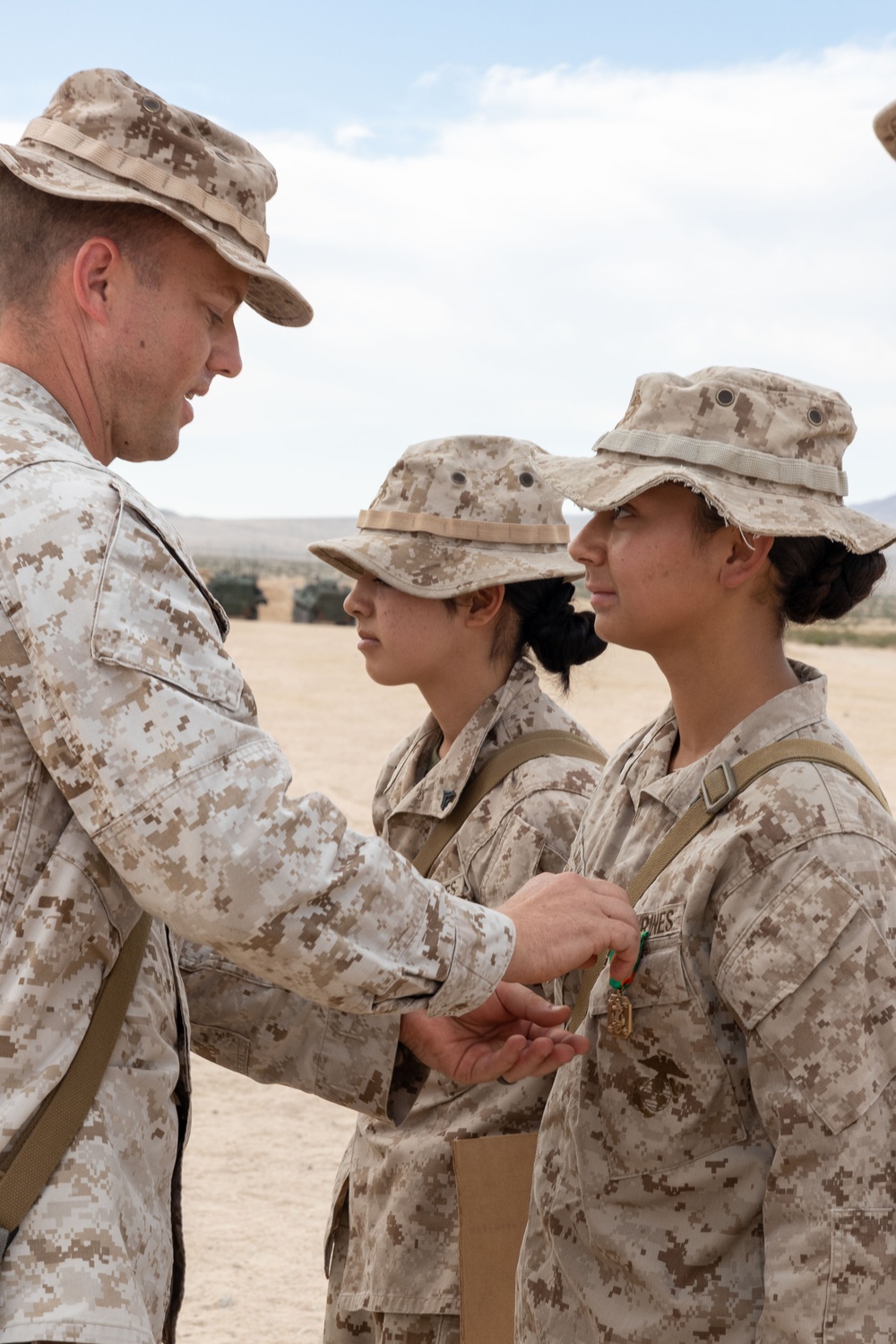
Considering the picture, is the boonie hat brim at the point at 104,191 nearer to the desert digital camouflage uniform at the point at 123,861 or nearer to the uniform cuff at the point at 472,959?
the desert digital camouflage uniform at the point at 123,861

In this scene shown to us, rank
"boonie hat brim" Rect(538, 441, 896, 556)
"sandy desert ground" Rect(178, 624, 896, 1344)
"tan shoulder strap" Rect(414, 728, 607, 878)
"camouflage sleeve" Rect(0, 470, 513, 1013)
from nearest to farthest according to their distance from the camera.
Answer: "camouflage sleeve" Rect(0, 470, 513, 1013)
"boonie hat brim" Rect(538, 441, 896, 556)
"tan shoulder strap" Rect(414, 728, 607, 878)
"sandy desert ground" Rect(178, 624, 896, 1344)

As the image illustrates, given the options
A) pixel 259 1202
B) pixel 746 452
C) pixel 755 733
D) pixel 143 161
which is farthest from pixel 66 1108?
pixel 259 1202

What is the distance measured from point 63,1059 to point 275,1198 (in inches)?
185

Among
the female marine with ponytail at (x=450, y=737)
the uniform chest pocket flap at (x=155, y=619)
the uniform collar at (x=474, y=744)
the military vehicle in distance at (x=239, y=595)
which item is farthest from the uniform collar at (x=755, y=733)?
the military vehicle in distance at (x=239, y=595)

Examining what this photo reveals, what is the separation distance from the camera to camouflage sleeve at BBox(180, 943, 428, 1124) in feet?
9.46

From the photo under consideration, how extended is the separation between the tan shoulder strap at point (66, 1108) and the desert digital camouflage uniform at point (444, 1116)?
125cm

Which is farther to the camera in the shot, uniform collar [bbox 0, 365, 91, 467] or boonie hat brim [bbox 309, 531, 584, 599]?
boonie hat brim [bbox 309, 531, 584, 599]

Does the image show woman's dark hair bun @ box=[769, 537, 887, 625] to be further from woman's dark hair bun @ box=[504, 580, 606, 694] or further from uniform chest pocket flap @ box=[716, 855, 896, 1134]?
woman's dark hair bun @ box=[504, 580, 606, 694]

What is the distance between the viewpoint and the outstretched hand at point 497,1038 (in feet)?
8.82

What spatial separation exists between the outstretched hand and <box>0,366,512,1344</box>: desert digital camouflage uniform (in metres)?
0.50

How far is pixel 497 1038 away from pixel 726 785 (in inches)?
30.1

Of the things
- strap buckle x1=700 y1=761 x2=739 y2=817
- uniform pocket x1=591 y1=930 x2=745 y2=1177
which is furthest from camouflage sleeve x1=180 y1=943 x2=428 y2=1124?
strap buckle x1=700 y1=761 x2=739 y2=817

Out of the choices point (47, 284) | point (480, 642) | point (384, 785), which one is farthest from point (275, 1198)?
point (47, 284)

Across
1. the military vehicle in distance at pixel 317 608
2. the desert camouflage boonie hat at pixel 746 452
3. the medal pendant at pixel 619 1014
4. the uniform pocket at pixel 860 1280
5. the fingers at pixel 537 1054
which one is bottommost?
the uniform pocket at pixel 860 1280
